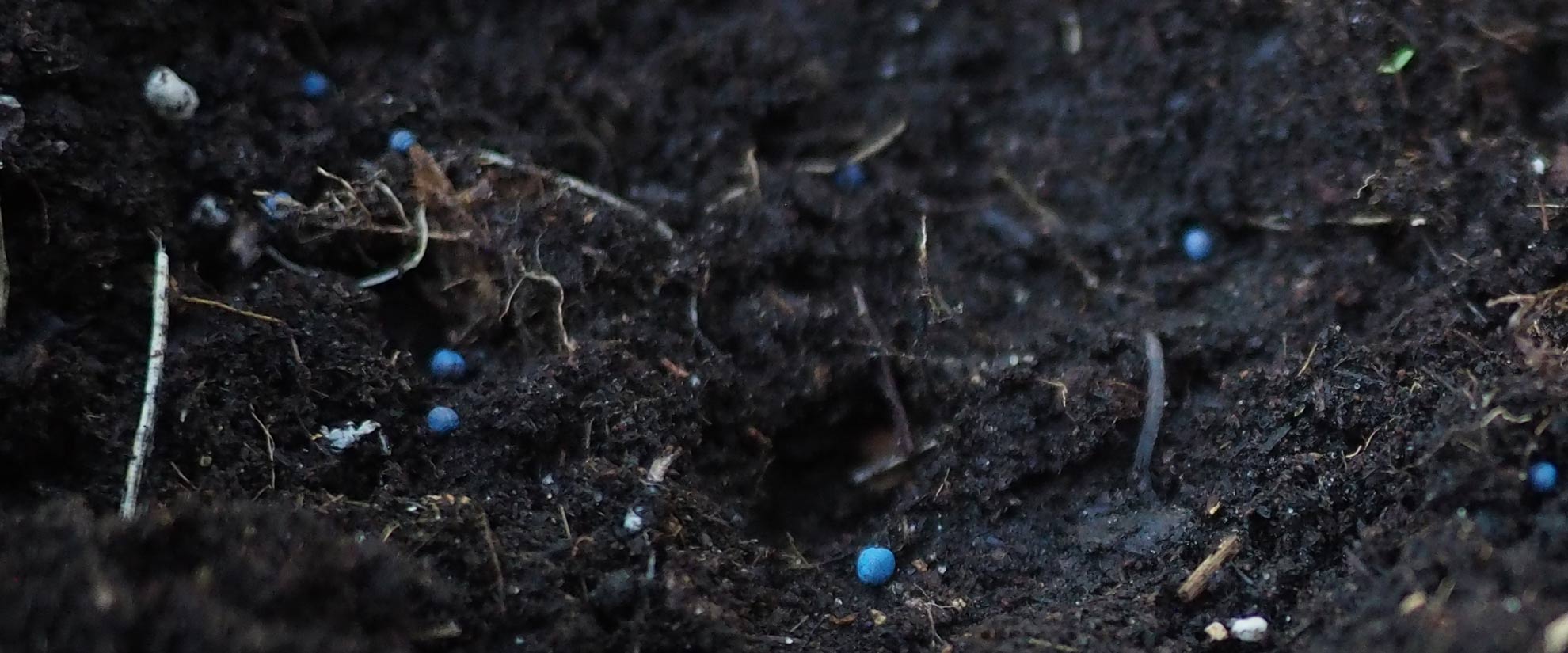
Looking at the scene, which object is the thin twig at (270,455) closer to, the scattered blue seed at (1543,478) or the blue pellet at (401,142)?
the blue pellet at (401,142)

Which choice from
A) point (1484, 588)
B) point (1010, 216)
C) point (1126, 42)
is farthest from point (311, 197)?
point (1484, 588)

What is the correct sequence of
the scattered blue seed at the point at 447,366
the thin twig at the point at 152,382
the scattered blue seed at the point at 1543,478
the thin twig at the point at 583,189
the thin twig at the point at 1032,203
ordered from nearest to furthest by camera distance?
the scattered blue seed at the point at 1543,478 < the thin twig at the point at 152,382 < the scattered blue seed at the point at 447,366 < the thin twig at the point at 583,189 < the thin twig at the point at 1032,203

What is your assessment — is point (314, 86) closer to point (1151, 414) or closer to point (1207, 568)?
point (1151, 414)

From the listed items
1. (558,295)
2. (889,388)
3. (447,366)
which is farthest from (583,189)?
(889,388)

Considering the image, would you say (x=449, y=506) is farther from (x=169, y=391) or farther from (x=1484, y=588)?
(x=1484, y=588)

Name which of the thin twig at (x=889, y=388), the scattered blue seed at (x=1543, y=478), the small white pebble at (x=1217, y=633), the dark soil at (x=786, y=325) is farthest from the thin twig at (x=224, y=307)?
the scattered blue seed at (x=1543, y=478)

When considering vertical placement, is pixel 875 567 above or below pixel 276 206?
below

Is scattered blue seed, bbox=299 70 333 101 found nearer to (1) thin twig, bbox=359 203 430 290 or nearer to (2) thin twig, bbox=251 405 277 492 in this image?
(1) thin twig, bbox=359 203 430 290
